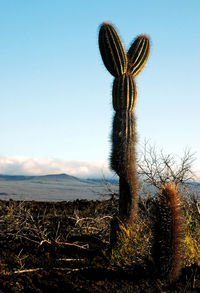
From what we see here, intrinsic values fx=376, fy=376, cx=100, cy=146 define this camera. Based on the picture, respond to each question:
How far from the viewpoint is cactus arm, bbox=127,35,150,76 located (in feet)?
23.3

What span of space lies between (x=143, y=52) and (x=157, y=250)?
404 centimetres

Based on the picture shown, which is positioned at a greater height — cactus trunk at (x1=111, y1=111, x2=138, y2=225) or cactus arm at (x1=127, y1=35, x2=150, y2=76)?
cactus arm at (x1=127, y1=35, x2=150, y2=76)

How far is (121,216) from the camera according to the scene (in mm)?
6508

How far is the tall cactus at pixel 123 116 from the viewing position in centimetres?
651

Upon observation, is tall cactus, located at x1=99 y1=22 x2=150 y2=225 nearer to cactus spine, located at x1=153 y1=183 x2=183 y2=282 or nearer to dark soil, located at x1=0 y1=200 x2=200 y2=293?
dark soil, located at x1=0 y1=200 x2=200 y2=293

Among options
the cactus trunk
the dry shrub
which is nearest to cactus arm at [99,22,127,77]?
the cactus trunk

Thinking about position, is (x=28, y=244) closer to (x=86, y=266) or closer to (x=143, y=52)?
(x=86, y=266)

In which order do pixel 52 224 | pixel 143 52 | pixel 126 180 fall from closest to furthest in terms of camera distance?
pixel 126 180, pixel 143 52, pixel 52 224

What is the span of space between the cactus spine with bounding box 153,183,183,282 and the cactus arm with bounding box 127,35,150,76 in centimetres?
303

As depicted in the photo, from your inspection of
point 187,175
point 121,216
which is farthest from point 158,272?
point 187,175

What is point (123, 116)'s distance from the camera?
664 centimetres

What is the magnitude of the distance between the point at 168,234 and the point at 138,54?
3810mm

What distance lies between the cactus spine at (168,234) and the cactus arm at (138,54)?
3.03m

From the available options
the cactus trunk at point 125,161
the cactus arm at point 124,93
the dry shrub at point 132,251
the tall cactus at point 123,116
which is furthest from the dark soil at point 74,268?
the cactus arm at point 124,93
